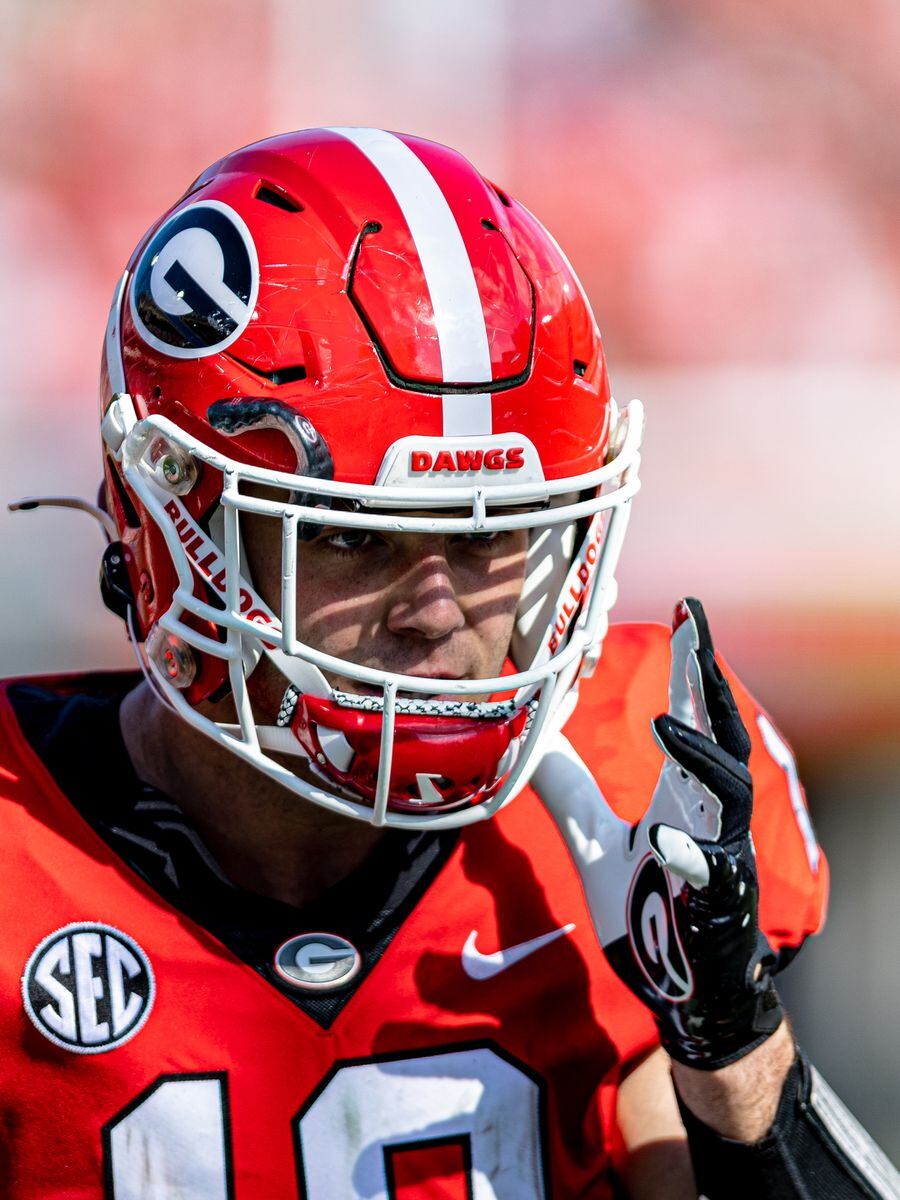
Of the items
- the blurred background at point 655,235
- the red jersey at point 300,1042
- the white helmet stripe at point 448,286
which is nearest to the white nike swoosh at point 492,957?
the red jersey at point 300,1042

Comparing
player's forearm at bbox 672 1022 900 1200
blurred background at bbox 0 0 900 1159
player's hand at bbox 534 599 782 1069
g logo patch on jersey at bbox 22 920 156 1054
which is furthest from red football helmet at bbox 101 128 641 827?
blurred background at bbox 0 0 900 1159

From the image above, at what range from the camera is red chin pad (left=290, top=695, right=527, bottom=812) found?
1.32 m

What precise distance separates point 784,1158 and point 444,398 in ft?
2.70

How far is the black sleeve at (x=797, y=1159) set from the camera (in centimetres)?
134

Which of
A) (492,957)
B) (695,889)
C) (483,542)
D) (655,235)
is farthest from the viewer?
(655,235)

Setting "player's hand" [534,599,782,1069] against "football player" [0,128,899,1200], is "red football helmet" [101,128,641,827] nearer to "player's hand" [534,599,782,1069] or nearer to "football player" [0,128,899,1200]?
"football player" [0,128,899,1200]

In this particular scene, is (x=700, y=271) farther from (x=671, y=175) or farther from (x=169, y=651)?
(x=169, y=651)

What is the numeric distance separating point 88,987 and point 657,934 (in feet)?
1.86

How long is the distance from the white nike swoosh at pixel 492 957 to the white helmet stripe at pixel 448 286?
0.57 m

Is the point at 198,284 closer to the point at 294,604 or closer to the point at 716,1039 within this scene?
the point at 294,604

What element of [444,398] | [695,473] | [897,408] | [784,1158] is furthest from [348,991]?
[897,408]

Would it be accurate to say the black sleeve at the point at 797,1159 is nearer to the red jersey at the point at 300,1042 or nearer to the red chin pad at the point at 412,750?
the red jersey at the point at 300,1042

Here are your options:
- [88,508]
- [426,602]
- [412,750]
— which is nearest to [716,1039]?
[412,750]

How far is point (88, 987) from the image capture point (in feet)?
4.44
